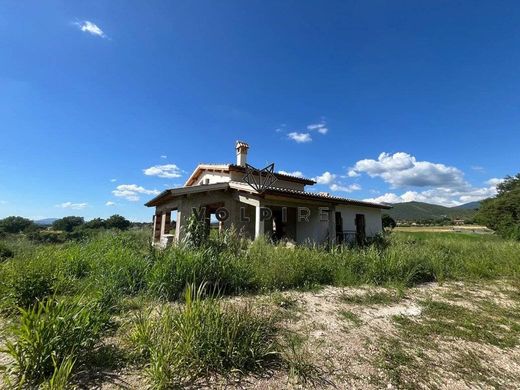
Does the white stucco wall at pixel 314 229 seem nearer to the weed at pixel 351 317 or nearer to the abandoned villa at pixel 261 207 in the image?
the abandoned villa at pixel 261 207

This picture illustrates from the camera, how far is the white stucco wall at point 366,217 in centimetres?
1446

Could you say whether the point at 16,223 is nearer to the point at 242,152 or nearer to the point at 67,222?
the point at 67,222

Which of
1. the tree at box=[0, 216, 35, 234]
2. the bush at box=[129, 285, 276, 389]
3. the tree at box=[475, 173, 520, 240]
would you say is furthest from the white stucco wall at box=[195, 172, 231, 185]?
the tree at box=[0, 216, 35, 234]

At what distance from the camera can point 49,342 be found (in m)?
2.46

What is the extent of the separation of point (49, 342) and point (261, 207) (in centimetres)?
735

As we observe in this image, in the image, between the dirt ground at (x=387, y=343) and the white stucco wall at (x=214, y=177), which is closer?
the dirt ground at (x=387, y=343)

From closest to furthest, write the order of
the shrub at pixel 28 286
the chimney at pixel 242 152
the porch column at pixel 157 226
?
1. the shrub at pixel 28 286
2. the chimney at pixel 242 152
3. the porch column at pixel 157 226

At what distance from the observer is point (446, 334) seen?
3.79 m

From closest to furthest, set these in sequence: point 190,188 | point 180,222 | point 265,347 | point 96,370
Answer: point 96,370 < point 265,347 < point 190,188 < point 180,222

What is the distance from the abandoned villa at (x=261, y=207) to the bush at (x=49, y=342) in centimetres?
462

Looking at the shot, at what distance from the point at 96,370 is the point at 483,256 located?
11224 millimetres

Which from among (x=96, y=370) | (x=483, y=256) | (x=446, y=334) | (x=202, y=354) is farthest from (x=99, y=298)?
(x=483, y=256)

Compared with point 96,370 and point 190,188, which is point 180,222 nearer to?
point 190,188

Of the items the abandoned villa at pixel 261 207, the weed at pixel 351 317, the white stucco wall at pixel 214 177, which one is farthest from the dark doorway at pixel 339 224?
the weed at pixel 351 317
